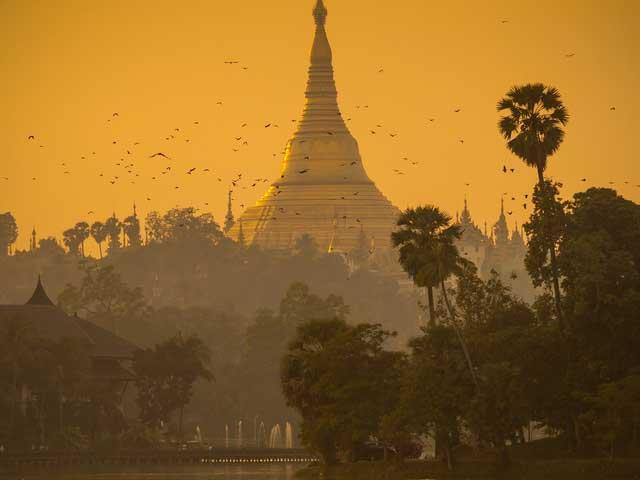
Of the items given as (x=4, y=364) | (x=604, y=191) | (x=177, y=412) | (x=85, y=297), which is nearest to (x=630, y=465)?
(x=604, y=191)

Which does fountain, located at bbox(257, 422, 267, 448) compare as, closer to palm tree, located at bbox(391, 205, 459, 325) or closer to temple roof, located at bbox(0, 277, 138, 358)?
temple roof, located at bbox(0, 277, 138, 358)

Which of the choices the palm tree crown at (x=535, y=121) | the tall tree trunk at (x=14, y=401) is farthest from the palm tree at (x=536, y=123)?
the tall tree trunk at (x=14, y=401)

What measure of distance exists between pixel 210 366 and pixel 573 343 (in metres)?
69.3

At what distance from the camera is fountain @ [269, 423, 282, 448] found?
466 feet

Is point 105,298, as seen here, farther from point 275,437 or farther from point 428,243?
point 428,243

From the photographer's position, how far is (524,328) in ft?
317

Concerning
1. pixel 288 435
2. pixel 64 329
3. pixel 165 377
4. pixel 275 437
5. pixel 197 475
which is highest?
pixel 64 329

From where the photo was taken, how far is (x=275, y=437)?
146 m

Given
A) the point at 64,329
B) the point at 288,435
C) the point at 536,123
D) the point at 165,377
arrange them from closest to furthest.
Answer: the point at 536,123
the point at 165,377
the point at 64,329
the point at 288,435

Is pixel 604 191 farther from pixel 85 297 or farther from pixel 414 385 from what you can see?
pixel 85 297

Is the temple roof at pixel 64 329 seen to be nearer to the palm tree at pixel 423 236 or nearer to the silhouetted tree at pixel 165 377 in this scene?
the silhouetted tree at pixel 165 377

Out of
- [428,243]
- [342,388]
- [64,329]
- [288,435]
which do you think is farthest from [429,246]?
[288,435]

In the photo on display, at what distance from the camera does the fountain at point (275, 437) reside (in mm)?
142000

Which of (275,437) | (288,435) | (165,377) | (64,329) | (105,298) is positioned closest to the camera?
(165,377)
